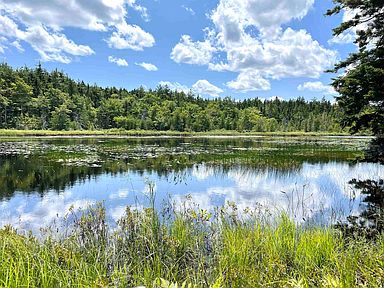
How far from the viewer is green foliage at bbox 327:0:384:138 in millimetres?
15469

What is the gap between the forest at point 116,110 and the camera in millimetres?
69375

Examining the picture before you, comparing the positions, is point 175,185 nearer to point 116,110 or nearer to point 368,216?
point 368,216

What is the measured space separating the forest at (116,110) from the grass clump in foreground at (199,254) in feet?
212

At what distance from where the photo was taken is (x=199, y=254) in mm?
5055

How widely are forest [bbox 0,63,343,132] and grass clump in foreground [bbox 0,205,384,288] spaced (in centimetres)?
6448

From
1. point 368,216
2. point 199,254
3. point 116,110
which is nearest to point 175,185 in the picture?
point 368,216

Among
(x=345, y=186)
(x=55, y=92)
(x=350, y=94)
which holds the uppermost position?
(x=55, y=92)

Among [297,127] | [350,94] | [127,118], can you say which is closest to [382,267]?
[350,94]

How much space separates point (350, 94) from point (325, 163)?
6734 mm

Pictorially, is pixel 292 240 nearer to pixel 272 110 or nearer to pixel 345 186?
pixel 345 186

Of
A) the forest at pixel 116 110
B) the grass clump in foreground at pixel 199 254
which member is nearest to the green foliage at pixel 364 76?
the grass clump in foreground at pixel 199 254

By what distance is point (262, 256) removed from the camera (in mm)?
5039

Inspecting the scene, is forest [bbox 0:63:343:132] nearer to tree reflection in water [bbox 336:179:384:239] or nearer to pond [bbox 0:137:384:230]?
pond [bbox 0:137:384:230]

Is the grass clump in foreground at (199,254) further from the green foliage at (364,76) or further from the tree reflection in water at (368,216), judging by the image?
the green foliage at (364,76)
